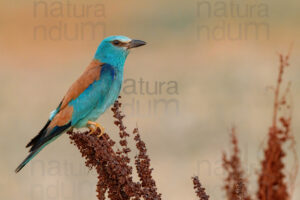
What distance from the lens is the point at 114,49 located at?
7.57 meters

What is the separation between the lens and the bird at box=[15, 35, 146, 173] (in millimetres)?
6898

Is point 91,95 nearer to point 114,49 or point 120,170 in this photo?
point 114,49

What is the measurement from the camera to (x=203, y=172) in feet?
46.1

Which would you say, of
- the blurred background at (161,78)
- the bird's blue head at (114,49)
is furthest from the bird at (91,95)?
the blurred background at (161,78)

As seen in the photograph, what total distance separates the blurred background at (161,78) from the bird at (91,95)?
2.79 metres

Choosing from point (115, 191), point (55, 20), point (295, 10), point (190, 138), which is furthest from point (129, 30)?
point (115, 191)

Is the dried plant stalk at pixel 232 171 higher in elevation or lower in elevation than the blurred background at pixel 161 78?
higher

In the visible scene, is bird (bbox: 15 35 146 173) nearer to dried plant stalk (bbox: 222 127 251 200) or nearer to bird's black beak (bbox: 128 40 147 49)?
bird's black beak (bbox: 128 40 147 49)

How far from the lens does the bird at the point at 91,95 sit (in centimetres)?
690

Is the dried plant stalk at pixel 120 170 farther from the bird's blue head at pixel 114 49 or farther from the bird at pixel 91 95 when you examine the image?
the bird's blue head at pixel 114 49

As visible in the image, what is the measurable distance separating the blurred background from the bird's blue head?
8.94ft

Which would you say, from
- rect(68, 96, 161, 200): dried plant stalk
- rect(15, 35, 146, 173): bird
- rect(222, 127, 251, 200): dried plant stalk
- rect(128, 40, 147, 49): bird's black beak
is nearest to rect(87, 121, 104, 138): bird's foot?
rect(15, 35, 146, 173): bird

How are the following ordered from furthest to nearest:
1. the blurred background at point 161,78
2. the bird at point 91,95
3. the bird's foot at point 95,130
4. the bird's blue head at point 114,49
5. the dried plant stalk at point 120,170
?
the blurred background at point 161,78 < the bird's blue head at point 114,49 < the bird at point 91,95 < the bird's foot at point 95,130 < the dried plant stalk at point 120,170

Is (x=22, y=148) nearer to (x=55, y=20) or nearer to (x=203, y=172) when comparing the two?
(x=203, y=172)
